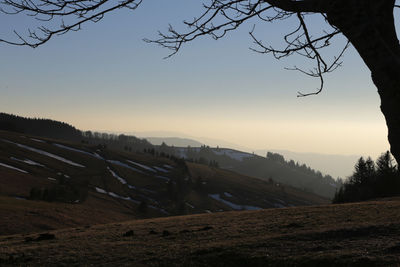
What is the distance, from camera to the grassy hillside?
3280 inches

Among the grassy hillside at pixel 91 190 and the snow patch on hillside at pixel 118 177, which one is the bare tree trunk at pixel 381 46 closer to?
the grassy hillside at pixel 91 190

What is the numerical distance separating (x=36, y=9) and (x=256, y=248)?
1639 cm

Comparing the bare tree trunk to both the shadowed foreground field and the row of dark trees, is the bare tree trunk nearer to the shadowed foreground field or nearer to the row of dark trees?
the shadowed foreground field

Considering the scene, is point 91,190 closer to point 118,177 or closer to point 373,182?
point 118,177

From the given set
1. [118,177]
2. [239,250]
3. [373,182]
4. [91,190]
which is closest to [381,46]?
[239,250]

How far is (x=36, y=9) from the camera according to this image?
229 inches

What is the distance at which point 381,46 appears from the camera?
186 inches

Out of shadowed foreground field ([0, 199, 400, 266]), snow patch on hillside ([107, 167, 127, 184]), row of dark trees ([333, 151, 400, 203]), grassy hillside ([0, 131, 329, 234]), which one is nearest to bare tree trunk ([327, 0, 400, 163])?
shadowed foreground field ([0, 199, 400, 266])

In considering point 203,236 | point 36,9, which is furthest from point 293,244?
point 36,9

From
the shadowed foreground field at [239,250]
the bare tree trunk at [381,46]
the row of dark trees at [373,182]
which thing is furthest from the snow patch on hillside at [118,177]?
the bare tree trunk at [381,46]

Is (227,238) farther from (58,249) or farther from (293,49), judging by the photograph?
(293,49)

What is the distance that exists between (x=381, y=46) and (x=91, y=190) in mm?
139941

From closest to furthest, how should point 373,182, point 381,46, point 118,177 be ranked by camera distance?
point 381,46, point 373,182, point 118,177

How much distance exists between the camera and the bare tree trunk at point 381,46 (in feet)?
15.4
